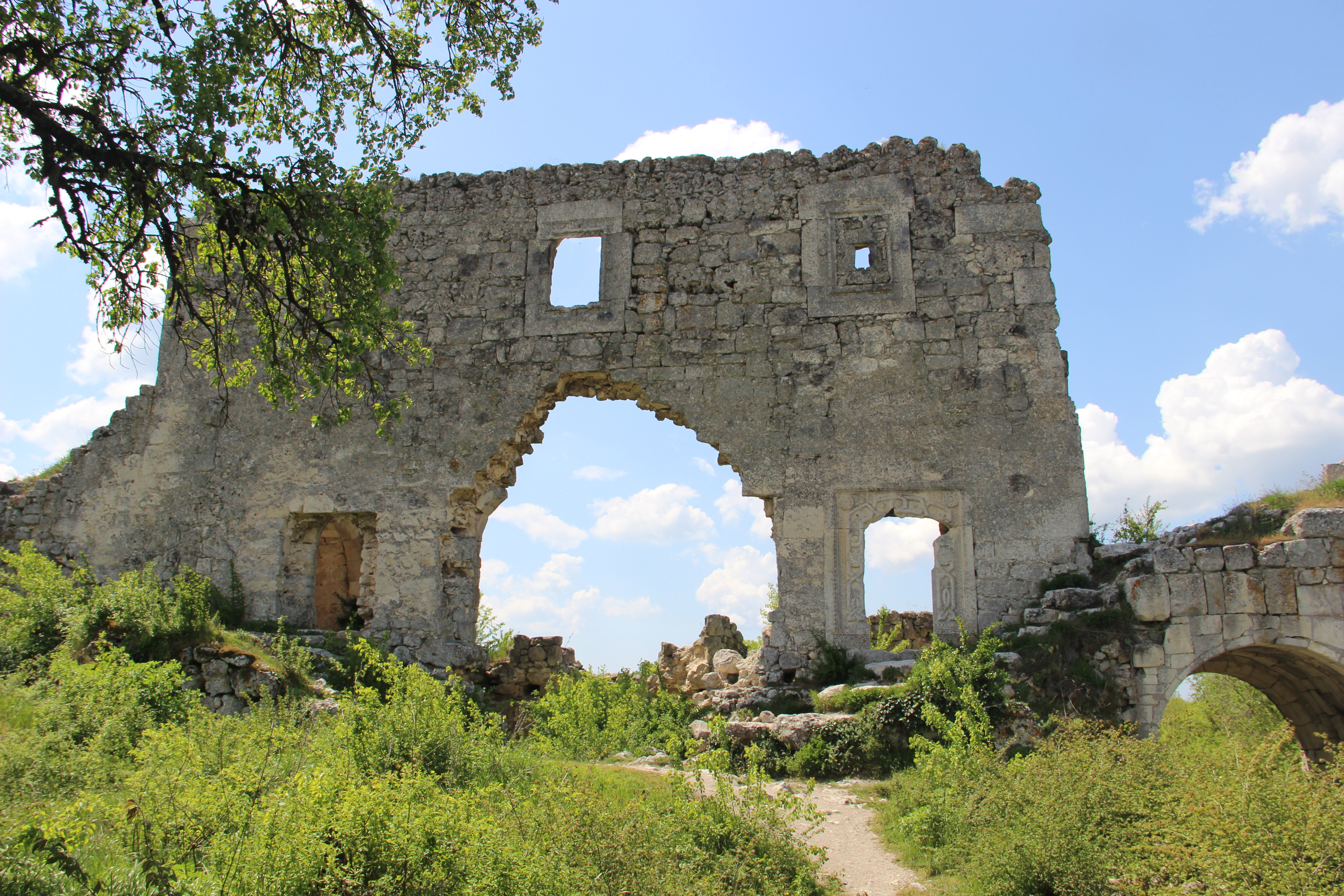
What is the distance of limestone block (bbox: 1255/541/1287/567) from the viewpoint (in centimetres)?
778

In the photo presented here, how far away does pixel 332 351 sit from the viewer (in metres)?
7.06

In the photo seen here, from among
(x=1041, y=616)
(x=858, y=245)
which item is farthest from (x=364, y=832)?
(x=858, y=245)

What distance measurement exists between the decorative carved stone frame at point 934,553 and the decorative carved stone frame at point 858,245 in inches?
80.1

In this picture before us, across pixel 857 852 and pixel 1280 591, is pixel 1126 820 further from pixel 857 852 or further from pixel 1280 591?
pixel 1280 591

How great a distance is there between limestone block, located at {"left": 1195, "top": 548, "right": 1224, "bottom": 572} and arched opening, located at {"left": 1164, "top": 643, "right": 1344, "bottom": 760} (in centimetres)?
66

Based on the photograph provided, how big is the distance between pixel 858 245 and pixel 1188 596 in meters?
4.89

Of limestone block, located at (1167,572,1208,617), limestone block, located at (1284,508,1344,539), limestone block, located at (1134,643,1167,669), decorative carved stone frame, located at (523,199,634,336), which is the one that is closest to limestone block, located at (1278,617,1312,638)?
limestone block, located at (1167,572,1208,617)

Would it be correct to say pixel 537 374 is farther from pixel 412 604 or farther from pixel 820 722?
pixel 820 722

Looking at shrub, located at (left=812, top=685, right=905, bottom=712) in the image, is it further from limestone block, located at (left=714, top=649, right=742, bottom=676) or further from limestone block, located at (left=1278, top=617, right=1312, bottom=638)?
limestone block, located at (left=1278, top=617, right=1312, bottom=638)

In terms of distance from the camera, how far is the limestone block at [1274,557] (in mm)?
7777

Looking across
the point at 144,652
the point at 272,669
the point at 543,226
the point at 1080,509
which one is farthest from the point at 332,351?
the point at 1080,509

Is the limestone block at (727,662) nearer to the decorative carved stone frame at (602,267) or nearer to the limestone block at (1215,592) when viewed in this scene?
the decorative carved stone frame at (602,267)

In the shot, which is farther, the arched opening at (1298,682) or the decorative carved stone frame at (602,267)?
the decorative carved stone frame at (602,267)

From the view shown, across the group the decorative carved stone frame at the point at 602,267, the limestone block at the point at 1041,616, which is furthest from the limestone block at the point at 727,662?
the decorative carved stone frame at the point at 602,267
